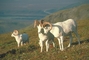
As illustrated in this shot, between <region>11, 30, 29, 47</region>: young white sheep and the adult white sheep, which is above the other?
the adult white sheep

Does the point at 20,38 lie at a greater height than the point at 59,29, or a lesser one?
lesser

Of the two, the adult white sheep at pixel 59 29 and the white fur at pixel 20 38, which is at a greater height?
the adult white sheep at pixel 59 29

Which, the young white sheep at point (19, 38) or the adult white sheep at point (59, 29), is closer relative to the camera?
the adult white sheep at point (59, 29)

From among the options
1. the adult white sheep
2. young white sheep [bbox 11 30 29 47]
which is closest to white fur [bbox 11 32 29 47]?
young white sheep [bbox 11 30 29 47]

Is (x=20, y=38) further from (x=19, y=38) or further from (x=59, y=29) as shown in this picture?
(x=59, y=29)

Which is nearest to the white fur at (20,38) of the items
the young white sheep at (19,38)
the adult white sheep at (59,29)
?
the young white sheep at (19,38)

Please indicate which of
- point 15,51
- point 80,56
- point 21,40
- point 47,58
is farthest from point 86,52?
point 21,40

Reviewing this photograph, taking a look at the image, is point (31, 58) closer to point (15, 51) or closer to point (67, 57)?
point (67, 57)

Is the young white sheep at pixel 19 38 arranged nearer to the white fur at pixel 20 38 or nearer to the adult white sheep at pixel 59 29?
the white fur at pixel 20 38

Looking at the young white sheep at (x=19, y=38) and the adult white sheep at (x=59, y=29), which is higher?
the adult white sheep at (x=59, y=29)

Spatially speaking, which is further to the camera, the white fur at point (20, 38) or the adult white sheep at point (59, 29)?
the white fur at point (20, 38)

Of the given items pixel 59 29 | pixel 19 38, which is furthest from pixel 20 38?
pixel 59 29

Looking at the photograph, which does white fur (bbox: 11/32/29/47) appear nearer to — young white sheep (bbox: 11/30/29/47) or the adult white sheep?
young white sheep (bbox: 11/30/29/47)

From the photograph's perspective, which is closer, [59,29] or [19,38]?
[59,29]
